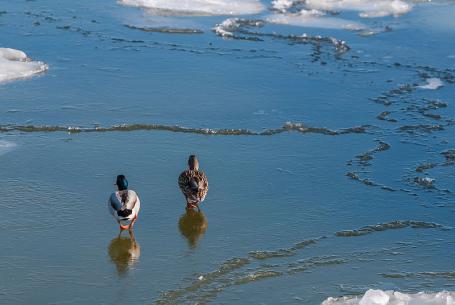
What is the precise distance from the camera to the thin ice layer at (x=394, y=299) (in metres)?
7.39

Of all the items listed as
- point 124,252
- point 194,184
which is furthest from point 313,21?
point 124,252

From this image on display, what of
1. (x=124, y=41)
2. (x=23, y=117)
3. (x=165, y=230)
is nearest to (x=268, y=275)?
(x=165, y=230)

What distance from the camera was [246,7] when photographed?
66.5 feet

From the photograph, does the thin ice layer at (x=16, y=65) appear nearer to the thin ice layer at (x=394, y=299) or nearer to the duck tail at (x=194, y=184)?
the duck tail at (x=194, y=184)

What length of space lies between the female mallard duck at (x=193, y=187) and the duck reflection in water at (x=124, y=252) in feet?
2.65

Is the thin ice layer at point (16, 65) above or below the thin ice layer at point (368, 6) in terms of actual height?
below

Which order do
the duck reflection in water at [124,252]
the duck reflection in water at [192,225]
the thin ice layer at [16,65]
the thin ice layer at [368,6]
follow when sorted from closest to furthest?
the duck reflection in water at [124,252]
the duck reflection in water at [192,225]
the thin ice layer at [16,65]
the thin ice layer at [368,6]

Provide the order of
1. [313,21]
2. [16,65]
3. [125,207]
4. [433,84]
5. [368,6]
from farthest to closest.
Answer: [368,6] → [313,21] → [433,84] → [16,65] → [125,207]

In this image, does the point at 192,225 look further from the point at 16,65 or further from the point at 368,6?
the point at 368,6

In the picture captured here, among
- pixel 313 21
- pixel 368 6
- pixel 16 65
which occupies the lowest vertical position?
pixel 16 65

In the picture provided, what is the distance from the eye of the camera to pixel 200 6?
65.8 ft

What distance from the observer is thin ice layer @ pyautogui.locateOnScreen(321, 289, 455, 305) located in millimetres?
7395

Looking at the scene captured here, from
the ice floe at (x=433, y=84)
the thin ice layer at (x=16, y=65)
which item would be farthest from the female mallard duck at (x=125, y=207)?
the ice floe at (x=433, y=84)

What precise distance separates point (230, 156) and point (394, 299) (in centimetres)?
409
